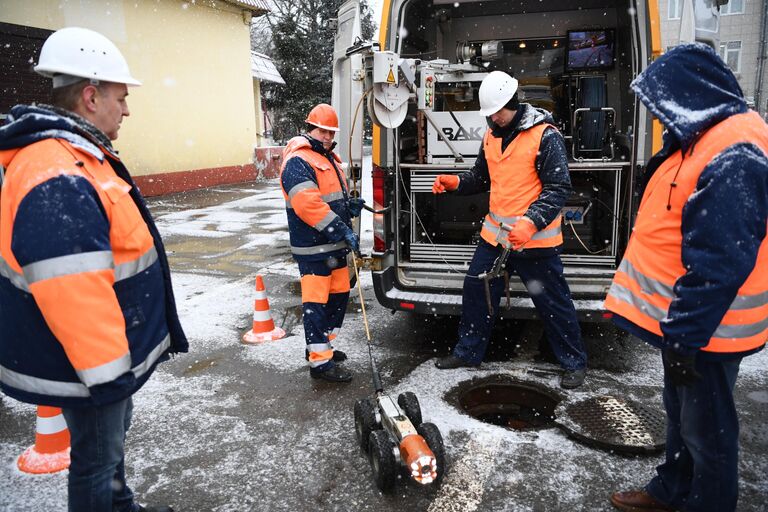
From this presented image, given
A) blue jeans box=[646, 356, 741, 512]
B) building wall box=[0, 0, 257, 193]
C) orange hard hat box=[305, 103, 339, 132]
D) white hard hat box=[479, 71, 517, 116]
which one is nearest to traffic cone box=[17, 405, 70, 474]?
orange hard hat box=[305, 103, 339, 132]

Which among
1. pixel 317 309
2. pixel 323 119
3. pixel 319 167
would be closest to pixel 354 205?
pixel 319 167

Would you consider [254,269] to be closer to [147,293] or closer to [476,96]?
[476,96]

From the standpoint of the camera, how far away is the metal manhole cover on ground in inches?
118

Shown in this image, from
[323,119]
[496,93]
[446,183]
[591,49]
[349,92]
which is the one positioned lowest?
[446,183]

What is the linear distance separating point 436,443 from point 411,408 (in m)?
0.31

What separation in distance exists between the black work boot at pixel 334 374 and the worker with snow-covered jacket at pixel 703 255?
2.10 meters

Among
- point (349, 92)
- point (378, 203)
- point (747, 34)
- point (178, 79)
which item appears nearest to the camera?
point (378, 203)

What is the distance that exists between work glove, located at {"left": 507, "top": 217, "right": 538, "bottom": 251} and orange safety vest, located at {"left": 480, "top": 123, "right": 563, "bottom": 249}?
15 cm

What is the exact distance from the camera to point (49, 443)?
297 centimetres

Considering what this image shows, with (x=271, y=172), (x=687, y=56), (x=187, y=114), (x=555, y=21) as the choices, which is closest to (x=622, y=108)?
(x=555, y=21)

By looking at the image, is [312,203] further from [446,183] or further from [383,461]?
[383,461]

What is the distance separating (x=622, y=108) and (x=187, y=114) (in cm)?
1240

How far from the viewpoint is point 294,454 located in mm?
3029

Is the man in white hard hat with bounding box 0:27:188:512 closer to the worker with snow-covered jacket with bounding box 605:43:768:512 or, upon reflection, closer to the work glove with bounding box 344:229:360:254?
the work glove with bounding box 344:229:360:254
